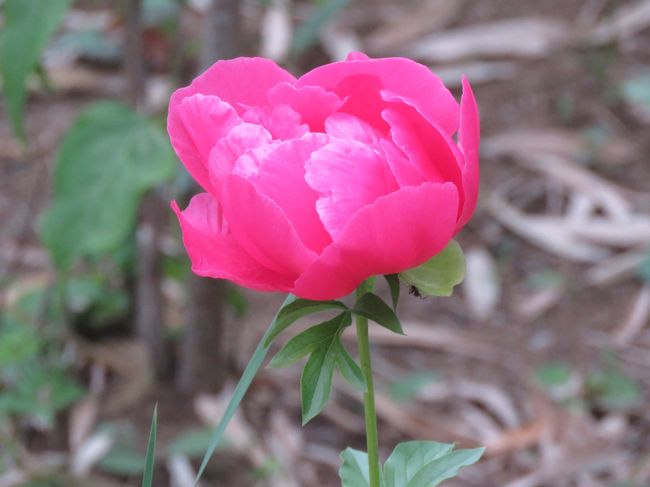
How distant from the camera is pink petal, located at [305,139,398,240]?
0.54m

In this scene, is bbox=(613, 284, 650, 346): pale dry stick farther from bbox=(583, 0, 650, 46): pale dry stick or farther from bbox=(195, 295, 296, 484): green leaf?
bbox=(195, 295, 296, 484): green leaf

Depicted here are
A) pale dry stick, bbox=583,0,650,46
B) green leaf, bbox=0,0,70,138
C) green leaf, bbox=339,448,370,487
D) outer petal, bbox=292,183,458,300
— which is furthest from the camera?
pale dry stick, bbox=583,0,650,46

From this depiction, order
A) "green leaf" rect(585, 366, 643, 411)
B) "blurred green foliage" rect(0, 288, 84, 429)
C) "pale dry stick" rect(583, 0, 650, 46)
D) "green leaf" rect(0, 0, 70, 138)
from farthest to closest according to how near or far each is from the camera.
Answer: "pale dry stick" rect(583, 0, 650, 46), "green leaf" rect(585, 366, 643, 411), "blurred green foliage" rect(0, 288, 84, 429), "green leaf" rect(0, 0, 70, 138)

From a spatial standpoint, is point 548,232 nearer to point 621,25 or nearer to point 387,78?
point 621,25

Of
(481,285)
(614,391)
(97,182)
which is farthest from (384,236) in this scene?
(481,285)

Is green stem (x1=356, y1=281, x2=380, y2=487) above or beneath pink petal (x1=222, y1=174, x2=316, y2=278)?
beneath

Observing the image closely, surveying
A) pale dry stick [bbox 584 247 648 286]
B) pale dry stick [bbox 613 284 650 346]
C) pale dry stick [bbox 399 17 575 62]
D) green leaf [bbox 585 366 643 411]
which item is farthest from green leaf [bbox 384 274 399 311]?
pale dry stick [bbox 399 17 575 62]

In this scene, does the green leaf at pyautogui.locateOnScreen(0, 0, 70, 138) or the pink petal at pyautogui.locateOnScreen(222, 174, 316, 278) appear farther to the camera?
the green leaf at pyautogui.locateOnScreen(0, 0, 70, 138)

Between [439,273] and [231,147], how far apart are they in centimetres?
13

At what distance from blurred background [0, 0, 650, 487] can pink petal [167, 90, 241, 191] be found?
651 millimetres

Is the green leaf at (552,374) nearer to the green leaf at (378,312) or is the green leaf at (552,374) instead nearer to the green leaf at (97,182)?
the green leaf at (97,182)

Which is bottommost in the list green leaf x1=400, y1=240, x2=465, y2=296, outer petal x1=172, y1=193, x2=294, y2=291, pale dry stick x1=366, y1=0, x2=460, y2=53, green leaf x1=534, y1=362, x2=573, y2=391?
green leaf x1=534, y1=362, x2=573, y2=391

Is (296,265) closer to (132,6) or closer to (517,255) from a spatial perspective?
(132,6)

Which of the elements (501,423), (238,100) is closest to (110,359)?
(501,423)
